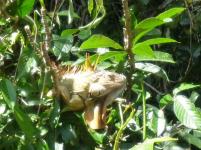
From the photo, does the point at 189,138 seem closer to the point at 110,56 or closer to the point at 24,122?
the point at 110,56

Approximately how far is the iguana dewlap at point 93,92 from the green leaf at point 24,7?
263mm

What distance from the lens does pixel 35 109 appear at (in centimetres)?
168

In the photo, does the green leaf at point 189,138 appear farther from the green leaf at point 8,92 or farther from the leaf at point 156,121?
the green leaf at point 8,92

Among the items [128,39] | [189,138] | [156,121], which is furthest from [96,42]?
[189,138]

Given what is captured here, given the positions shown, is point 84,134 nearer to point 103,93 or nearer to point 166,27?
point 103,93

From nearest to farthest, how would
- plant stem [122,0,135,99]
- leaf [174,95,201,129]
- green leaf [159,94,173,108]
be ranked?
plant stem [122,0,135,99] < leaf [174,95,201,129] < green leaf [159,94,173,108]

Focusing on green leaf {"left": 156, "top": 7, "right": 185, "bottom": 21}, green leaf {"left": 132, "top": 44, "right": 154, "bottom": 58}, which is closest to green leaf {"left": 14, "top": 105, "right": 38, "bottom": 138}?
green leaf {"left": 132, "top": 44, "right": 154, "bottom": 58}

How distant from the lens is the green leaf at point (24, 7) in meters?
1.65

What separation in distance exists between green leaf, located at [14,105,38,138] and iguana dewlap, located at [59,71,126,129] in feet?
0.37

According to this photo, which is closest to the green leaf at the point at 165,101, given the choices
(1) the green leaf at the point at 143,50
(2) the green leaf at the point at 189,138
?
(2) the green leaf at the point at 189,138

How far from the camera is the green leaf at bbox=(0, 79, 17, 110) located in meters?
1.49

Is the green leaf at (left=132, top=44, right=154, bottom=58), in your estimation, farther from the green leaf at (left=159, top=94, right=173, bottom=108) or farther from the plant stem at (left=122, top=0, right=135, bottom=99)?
the green leaf at (left=159, top=94, right=173, bottom=108)

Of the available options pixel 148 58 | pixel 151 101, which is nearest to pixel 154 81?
pixel 151 101

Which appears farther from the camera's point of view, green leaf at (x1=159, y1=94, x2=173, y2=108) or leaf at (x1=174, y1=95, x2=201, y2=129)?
green leaf at (x1=159, y1=94, x2=173, y2=108)
